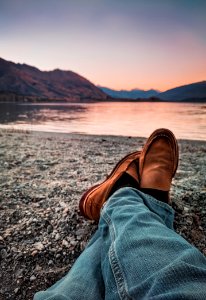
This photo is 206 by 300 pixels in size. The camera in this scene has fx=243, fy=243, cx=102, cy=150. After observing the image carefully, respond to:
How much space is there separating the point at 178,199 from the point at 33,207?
1644 mm

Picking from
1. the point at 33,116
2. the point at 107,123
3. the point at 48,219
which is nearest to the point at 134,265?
the point at 48,219

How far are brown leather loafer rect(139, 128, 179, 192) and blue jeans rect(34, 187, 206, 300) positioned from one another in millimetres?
707

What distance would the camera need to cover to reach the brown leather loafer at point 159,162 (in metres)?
2.18

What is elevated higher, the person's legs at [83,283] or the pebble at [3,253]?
the person's legs at [83,283]

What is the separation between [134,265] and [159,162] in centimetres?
155

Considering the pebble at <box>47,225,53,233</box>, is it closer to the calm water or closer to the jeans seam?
the jeans seam

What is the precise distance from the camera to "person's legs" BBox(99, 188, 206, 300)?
0.94 meters

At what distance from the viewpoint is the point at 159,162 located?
2.53 metres

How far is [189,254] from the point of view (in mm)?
1095

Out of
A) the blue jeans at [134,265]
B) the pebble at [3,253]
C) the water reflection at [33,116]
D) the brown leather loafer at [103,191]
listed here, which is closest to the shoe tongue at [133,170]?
the brown leather loafer at [103,191]

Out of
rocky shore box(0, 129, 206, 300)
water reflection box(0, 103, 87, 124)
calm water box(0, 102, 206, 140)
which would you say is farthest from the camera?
water reflection box(0, 103, 87, 124)

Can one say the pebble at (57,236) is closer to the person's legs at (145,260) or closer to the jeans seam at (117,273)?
the person's legs at (145,260)

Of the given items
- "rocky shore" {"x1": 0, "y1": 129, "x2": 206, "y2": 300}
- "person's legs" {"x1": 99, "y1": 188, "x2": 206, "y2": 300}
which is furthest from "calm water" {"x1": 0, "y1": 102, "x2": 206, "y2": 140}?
"person's legs" {"x1": 99, "y1": 188, "x2": 206, "y2": 300}

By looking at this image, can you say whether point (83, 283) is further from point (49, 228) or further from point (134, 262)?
point (49, 228)
